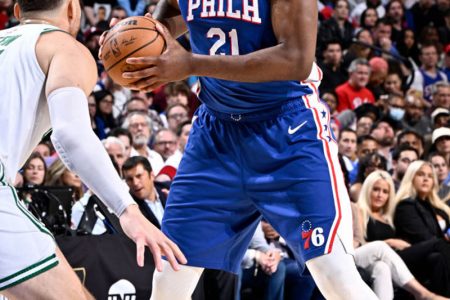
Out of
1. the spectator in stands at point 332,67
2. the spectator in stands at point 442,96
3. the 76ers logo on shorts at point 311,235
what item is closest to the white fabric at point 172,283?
the 76ers logo on shorts at point 311,235

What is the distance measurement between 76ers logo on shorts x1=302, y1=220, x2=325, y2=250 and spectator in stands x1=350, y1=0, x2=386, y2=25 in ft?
37.9

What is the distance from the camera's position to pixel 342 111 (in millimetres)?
11148

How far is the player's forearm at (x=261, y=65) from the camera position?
363cm

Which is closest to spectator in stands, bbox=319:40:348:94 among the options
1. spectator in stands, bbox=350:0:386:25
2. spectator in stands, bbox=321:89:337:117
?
spectator in stands, bbox=321:89:337:117

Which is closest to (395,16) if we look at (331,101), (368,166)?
(331,101)

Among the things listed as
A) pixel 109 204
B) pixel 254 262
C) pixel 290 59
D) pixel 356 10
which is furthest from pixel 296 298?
pixel 356 10

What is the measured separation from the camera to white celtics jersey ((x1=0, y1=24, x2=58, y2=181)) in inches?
113

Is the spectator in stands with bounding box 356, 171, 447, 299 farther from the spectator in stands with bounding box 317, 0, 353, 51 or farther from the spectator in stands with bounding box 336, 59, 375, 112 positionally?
the spectator in stands with bounding box 317, 0, 353, 51

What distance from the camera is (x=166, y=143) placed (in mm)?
8719

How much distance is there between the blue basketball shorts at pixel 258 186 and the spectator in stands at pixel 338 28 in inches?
356

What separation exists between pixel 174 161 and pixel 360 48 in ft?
19.5

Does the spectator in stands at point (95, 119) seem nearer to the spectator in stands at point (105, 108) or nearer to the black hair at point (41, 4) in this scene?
the spectator in stands at point (105, 108)

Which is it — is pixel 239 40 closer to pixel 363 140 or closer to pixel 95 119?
pixel 95 119

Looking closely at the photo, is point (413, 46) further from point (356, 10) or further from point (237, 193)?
point (237, 193)
